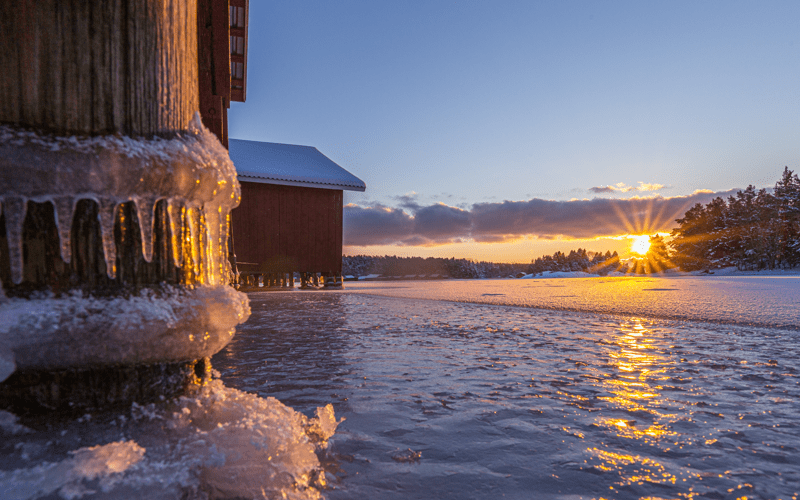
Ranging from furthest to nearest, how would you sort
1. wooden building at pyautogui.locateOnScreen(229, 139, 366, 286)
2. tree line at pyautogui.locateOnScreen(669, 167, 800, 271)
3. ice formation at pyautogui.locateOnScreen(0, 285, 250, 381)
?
tree line at pyautogui.locateOnScreen(669, 167, 800, 271), wooden building at pyautogui.locateOnScreen(229, 139, 366, 286), ice formation at pyautogui.locateOnScreen(0, 285, 250, 381)

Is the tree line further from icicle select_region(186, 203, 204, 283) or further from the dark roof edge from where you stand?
icicle select_region(186, 203, 204, 283)

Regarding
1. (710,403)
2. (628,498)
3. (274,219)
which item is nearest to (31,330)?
(628,498)

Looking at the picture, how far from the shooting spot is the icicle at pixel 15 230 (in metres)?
0.83

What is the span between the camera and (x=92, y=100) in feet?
3.05

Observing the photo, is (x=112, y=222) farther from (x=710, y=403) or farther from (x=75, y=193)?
(x=710, y=403)

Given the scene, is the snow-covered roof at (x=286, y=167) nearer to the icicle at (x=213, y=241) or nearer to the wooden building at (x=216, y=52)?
the wooden building at (x=216, y=52)

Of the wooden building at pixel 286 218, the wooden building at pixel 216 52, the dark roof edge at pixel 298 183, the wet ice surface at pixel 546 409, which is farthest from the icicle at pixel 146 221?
the wooden building at pixel 286 218

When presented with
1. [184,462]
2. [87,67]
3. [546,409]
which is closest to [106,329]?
[184,462]

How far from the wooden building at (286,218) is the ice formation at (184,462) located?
1095cm

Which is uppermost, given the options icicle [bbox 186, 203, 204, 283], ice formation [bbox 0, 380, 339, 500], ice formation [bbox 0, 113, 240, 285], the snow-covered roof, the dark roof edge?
the snow-covered roof

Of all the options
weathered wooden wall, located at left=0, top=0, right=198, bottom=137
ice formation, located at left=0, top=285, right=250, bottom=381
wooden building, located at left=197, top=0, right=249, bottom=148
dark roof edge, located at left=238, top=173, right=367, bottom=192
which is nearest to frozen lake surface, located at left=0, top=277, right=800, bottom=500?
ice formation, located at left=0, top=285, right=250, bottom=381

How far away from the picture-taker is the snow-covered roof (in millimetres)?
11742

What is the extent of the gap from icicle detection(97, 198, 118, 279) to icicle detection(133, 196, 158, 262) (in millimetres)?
46

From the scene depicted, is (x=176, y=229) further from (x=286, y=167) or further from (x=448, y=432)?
(x=286, y=167)
